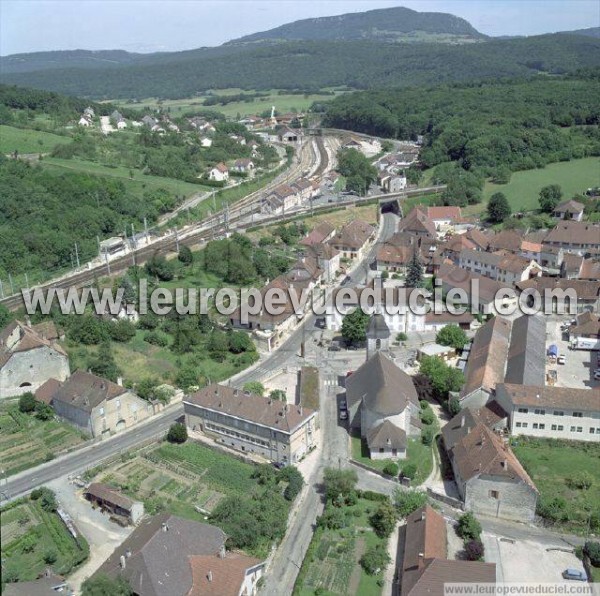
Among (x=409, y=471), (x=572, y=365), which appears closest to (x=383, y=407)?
(x=409, y=471)

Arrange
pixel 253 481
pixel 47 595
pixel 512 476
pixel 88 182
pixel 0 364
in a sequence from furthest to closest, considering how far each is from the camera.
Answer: pixel 88 182 → pixel 0 364 → pixel 253 481 → pixel 512 476 → pixel 47 595

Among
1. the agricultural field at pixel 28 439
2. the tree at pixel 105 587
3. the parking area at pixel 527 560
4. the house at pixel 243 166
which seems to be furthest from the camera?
the house at pixel 243 166

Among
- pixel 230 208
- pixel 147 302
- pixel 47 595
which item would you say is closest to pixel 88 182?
pixel 230 208

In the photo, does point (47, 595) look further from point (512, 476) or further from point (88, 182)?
point (88, 182)

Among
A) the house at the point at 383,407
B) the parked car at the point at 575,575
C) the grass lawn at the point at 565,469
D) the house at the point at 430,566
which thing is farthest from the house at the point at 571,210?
the house at the point at 430,566

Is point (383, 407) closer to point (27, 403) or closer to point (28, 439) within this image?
point (28, 439)

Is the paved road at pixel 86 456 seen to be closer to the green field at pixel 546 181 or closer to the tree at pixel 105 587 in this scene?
the tree at pixel 105 587

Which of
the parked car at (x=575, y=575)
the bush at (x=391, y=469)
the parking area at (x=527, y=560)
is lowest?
the parking area at (x=527, y=560)
